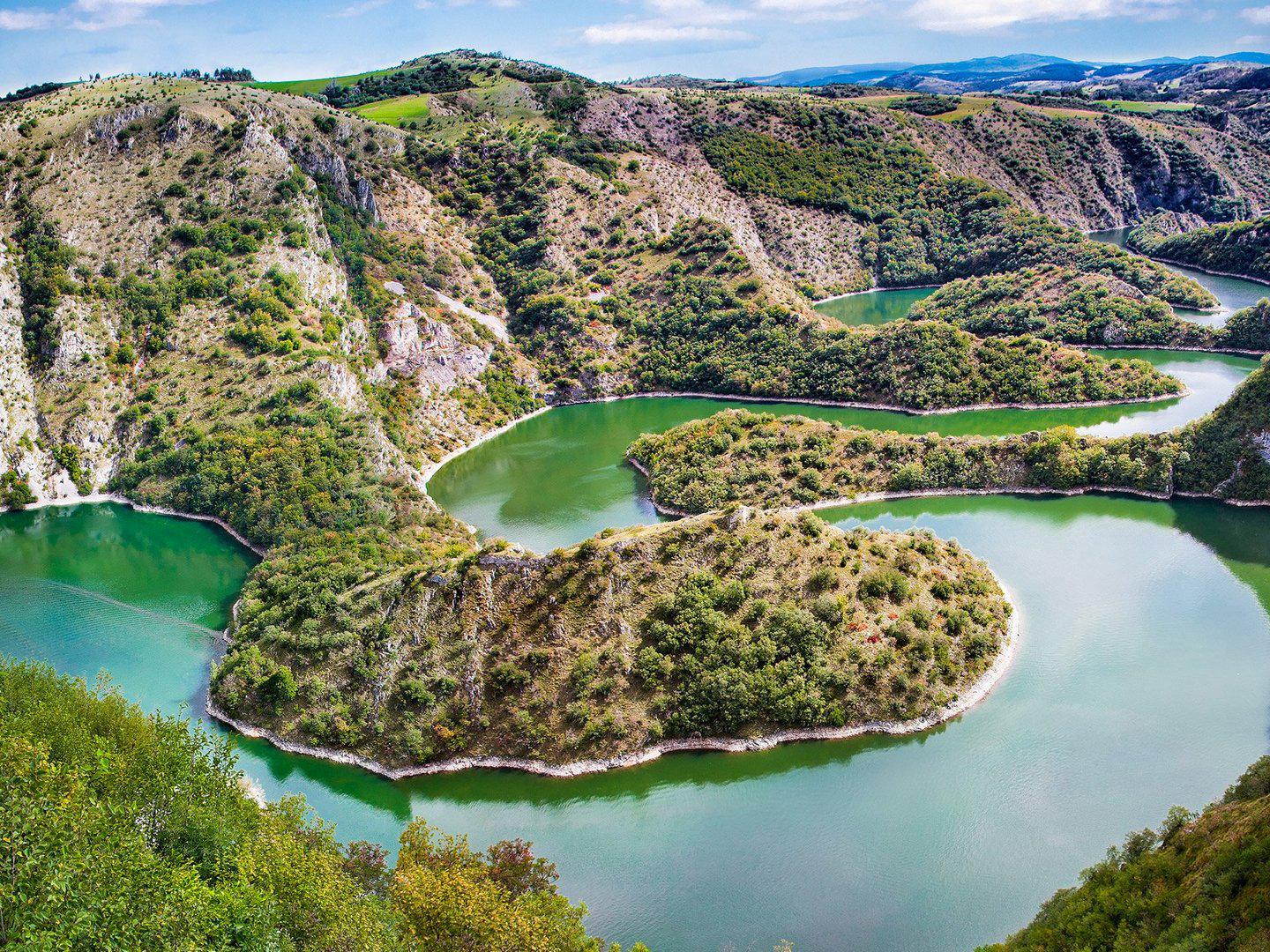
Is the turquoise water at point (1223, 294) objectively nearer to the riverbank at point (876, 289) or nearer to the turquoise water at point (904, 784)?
the riverbank at point (876, 289)

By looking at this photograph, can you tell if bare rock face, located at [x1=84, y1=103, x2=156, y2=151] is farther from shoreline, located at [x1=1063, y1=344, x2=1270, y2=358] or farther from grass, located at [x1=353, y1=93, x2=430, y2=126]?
shoreline, located at [x1=1063, y1=344, x2=1270, y2=358]

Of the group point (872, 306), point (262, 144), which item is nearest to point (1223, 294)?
point (872, 306)

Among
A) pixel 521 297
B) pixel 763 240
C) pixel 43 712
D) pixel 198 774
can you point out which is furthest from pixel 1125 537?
pixel 763 240

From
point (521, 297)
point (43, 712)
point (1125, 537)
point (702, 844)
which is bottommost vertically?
point (702, 844)

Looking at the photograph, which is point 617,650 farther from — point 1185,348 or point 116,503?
point 1185,348

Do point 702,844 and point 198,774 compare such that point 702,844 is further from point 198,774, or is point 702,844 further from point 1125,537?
point 1125,537

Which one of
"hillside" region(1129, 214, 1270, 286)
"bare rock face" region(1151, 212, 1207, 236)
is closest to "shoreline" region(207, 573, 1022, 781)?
"hillside" region(1129, 214, 1270, 286)
